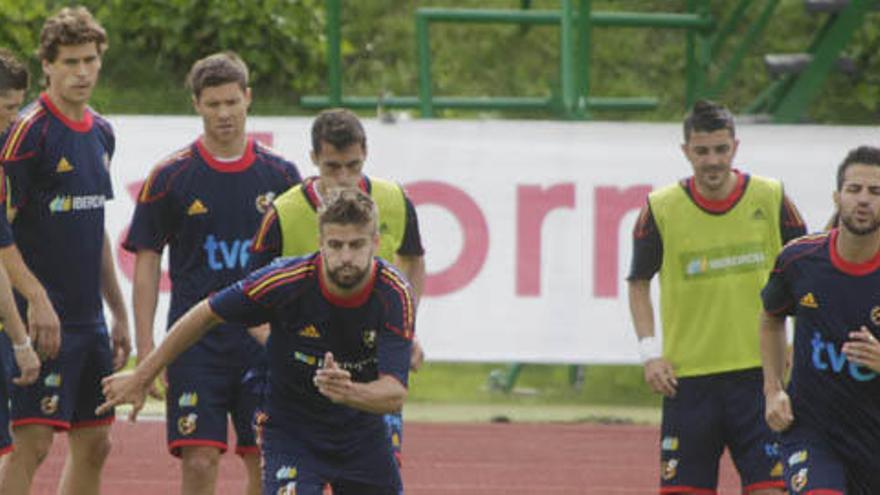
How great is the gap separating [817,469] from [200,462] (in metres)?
2.66

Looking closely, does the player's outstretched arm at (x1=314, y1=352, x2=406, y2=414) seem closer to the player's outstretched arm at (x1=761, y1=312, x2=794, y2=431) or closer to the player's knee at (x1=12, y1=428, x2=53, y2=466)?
the player's outstretched arm at (x1=761, y1=312, x2=794, y2=431)

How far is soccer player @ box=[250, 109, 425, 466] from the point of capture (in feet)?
28.8

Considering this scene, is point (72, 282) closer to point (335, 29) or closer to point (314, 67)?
point (335, 29)

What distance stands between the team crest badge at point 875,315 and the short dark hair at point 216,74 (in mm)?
2842

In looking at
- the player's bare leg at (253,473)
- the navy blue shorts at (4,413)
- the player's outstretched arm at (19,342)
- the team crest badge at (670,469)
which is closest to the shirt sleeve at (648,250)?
the team crest badge at (670,469)

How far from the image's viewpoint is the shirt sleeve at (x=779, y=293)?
337 inches

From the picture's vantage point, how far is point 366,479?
8094mm

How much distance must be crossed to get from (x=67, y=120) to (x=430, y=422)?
6.96 meters

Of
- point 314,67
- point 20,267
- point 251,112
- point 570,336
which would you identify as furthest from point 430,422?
point 20,267

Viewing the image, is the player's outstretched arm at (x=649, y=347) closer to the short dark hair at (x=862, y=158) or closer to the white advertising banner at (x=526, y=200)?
the short dark hair at (x=862, y=158)

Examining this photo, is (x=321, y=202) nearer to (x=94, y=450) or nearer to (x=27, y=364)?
(x=27, y=364)

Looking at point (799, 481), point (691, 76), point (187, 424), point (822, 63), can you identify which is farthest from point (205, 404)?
point (822, 63)

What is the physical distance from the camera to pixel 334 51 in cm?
1784

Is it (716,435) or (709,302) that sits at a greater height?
(709,302)
